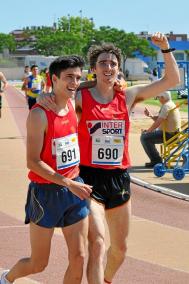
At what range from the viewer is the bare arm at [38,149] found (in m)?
5.23

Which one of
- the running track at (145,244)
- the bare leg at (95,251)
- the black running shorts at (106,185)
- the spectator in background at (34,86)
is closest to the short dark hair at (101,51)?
the black running shorts at (106,185)

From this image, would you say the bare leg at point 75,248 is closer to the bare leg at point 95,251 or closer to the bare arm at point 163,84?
the bare leg at point 95,251

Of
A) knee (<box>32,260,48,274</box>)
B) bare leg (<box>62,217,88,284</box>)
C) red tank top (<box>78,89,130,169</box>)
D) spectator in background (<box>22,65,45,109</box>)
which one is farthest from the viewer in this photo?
spectator in background (<box>22,65,45,109</box>)

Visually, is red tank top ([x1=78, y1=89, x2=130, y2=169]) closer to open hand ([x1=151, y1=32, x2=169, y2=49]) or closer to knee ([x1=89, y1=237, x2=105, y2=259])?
open hand ([x1=151, y1=32, x2=169, y2=49])

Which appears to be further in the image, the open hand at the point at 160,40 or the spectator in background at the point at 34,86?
the spectator in background at the point at 34,86

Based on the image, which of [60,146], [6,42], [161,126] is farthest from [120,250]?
[6,42]

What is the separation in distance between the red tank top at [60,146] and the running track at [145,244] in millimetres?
1626

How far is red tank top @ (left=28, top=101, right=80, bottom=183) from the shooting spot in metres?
5.37

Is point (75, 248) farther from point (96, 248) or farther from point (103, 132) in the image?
point (103, 132)

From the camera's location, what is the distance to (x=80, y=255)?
5.37 metres

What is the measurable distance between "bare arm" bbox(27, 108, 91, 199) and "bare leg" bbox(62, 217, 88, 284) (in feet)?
1.15

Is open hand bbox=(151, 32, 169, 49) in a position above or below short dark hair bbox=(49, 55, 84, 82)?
above

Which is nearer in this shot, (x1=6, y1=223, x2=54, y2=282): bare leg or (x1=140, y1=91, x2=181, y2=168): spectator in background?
(x1=6, y1=223, x2=54, y2=282): bare leg

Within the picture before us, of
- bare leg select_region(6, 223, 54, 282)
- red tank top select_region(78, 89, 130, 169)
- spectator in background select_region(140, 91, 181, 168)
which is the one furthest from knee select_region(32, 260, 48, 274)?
spectator in background select_region(140, 91, 181, 168)
